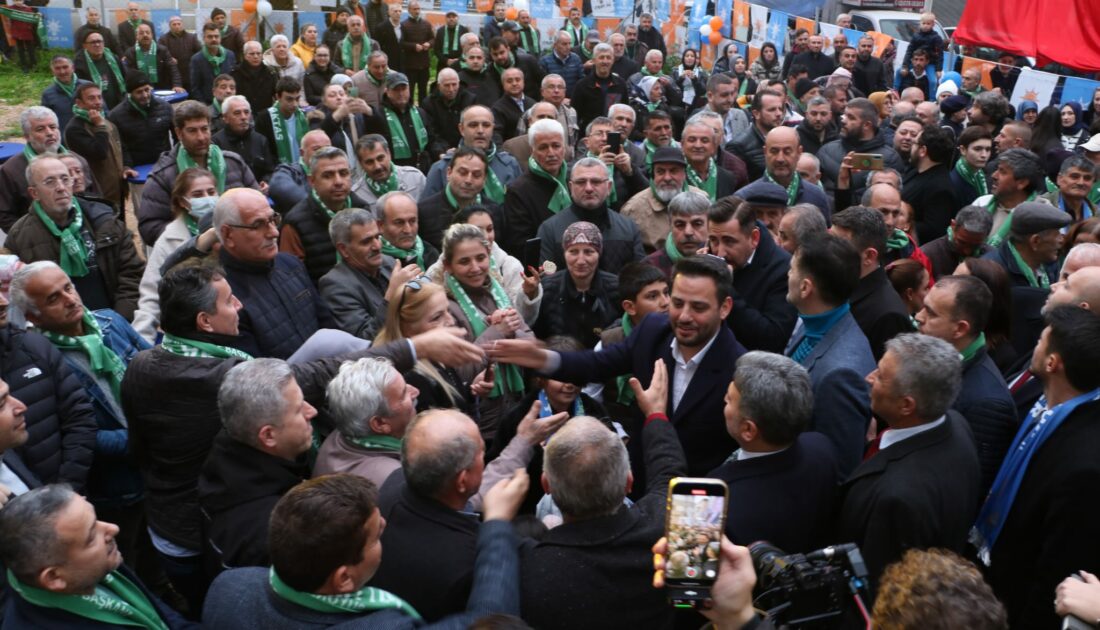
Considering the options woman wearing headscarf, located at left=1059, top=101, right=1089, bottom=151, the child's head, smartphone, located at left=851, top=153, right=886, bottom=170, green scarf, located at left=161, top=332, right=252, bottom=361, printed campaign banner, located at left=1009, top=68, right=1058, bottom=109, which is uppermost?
green scarf, located at left=161, top=332, right=252, bottom=361

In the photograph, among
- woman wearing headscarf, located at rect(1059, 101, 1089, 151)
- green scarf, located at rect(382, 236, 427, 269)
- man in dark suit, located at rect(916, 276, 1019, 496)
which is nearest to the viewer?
man in dark suit, located at rect(916, 276, 1019, 496)

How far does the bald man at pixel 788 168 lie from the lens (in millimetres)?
5996

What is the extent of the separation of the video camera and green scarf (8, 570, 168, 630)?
66.7 inches

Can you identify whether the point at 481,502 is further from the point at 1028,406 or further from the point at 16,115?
→ the point at 16,115

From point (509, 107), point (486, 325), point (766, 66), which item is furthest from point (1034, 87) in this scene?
point (486, 325)

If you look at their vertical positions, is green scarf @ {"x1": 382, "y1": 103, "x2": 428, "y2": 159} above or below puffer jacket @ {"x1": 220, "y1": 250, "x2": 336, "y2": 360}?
below

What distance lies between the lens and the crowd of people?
2.38 meters

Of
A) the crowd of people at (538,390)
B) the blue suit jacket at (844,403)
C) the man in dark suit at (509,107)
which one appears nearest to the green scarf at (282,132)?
the crowd of people at (538,390)

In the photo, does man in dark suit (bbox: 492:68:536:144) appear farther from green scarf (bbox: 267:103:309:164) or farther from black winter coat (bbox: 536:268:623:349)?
black winter coat (bbox: 536:268:623:349)

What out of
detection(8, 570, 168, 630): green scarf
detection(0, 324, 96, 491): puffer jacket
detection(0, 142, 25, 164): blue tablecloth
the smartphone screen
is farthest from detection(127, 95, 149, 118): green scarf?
the smartphone screen

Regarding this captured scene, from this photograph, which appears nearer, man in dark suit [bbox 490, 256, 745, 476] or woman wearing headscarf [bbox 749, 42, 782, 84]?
man in dark suit [bbox 490, 256, 745, 476]

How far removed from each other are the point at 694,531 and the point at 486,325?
2.23 metres

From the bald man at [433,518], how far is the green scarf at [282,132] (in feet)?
19.6

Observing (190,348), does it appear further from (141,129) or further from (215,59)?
(215,59)
